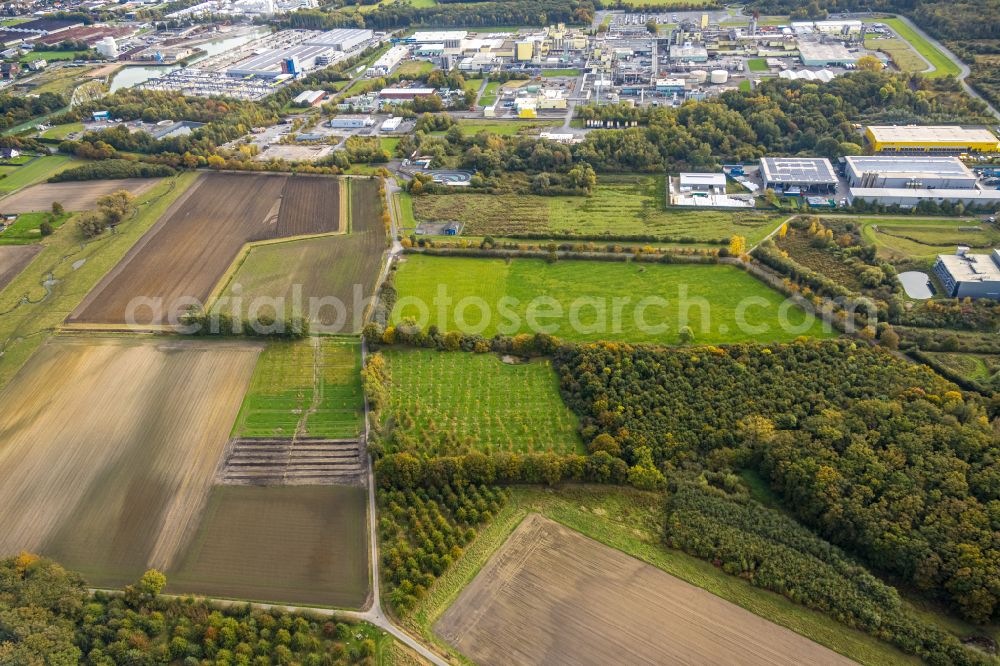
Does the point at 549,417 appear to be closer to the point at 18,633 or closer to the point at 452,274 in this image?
the point at 452,274

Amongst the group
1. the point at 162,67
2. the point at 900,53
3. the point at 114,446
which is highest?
the point at 162,67

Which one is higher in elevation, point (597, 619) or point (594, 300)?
point (594, 300)

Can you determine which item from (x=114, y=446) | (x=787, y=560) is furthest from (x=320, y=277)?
(x=787, y=560)

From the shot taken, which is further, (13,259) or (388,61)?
(388,61)

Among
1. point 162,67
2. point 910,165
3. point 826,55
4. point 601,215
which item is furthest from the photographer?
point 162,67

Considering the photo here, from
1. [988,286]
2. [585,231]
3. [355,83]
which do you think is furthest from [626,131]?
[355,83]

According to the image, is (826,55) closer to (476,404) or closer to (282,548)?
(476,404)

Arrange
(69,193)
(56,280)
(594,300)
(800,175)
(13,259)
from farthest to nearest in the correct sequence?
(69,193), (800,175), (13,259), (56,280), (594,300)

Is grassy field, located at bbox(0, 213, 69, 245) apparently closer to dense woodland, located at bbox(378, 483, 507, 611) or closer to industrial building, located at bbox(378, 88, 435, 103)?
industrial building, located at bbox(378, 88, 435, 103)
